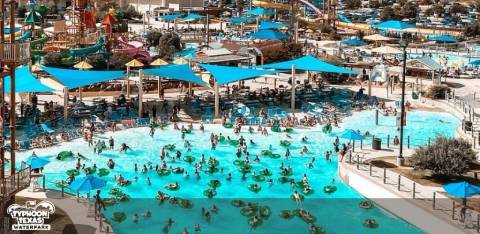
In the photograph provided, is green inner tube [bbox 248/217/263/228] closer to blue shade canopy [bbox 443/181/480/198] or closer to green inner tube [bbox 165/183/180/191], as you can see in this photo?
green inner tube [bbox 165/183/180/191]

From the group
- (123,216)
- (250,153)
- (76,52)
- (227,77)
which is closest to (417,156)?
(250,153)

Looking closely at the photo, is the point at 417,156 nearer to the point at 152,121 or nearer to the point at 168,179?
the point at 168,179

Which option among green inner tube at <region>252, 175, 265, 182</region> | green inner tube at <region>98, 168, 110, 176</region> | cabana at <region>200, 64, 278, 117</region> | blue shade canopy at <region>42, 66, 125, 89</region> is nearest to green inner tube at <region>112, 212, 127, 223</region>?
green inner tube at <region>98, 168, 110, 176</region>

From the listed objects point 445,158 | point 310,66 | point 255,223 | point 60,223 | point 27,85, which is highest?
point 310,66

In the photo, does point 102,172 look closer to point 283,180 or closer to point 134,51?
point 283,180

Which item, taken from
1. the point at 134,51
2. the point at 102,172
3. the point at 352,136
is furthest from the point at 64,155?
the point at 134,51

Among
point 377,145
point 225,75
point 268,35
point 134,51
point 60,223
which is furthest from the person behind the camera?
point 268,35

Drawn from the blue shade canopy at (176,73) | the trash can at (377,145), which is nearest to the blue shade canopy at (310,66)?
the blue shade canopy at (176,73)
